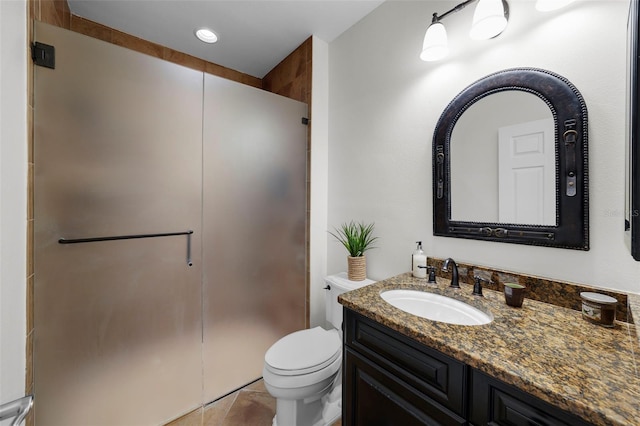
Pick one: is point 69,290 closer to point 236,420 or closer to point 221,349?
point 221,349

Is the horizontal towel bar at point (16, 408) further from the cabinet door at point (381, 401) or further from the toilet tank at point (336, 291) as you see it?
the toilet tank at point (336, 291)

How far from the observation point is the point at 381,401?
0.89m

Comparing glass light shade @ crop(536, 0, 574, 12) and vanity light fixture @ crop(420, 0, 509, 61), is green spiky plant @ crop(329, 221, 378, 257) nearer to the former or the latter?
vanity light fixture @ crop(420, 0, 509, 61)

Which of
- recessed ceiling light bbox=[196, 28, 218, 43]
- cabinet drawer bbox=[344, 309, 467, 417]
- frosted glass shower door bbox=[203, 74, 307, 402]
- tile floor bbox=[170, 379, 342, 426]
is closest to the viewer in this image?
cabinet drawer bbox=[344, 309, 467, 417]

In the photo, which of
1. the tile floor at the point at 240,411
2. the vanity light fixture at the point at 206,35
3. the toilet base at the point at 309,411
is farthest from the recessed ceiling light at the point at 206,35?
the tile floor at the point at 240,411

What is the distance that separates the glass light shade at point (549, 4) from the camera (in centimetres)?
94

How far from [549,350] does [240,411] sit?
165cm

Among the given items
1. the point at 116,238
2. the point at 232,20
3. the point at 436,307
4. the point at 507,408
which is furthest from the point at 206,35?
the point at 507,408

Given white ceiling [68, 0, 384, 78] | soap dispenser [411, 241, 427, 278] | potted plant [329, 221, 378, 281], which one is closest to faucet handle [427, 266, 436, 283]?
soap dispenser [411, 241, 427, 278]

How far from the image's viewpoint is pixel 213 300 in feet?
5.31

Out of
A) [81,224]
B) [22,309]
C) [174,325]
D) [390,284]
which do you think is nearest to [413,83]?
[390,284]

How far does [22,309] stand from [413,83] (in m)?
2.12

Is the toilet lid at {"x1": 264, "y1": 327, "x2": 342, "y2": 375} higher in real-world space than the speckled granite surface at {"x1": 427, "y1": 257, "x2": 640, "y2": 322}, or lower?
lower

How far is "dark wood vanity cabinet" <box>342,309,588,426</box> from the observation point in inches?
23.9
